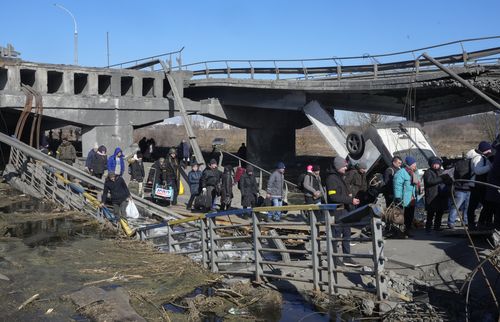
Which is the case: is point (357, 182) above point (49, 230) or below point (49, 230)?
above

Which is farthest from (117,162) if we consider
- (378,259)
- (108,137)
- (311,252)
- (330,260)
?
(378,259)

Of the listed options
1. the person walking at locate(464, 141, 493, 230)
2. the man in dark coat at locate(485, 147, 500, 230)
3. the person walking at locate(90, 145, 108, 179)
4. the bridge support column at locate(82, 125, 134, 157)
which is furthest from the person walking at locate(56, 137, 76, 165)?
the man in dark coat at locate(485, 147, 500, 230)

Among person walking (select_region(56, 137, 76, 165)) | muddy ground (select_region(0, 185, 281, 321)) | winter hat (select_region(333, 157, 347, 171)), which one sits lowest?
muddy ground (select_region(0, 185, 281, 321))

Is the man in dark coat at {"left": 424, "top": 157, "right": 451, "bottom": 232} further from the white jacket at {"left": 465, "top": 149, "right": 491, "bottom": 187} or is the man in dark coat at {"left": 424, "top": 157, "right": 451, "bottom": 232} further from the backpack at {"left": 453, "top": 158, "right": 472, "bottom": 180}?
the white jacket at {"left": 465, "top": 149, "right": 491, "bottom": 187}

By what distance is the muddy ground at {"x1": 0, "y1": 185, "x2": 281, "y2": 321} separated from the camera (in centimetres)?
659

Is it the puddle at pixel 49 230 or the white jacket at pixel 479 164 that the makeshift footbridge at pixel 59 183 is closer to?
the puddle at pixel 49 230

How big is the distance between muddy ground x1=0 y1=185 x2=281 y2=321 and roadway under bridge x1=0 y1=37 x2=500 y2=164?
1107 centimetres

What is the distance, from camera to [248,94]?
2858 cm

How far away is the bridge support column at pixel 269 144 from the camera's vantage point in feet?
103

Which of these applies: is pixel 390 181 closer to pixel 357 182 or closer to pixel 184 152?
pixel 357 182

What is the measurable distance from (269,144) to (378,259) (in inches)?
1008

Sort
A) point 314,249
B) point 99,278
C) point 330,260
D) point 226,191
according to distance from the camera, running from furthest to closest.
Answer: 1. point 226,191
2. point 99,278
3. point 314,249
4. point 330,260

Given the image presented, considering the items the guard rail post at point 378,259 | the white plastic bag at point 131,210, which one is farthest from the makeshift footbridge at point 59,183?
the guard rail post at point 378,259

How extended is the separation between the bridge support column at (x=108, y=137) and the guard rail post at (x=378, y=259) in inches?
802
